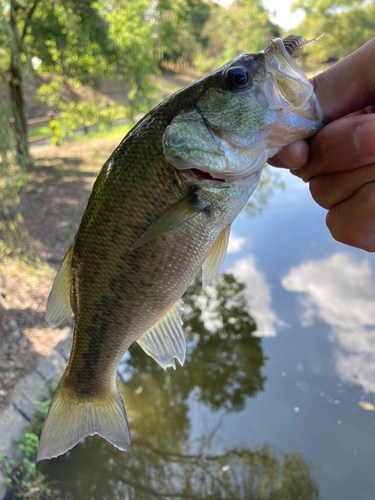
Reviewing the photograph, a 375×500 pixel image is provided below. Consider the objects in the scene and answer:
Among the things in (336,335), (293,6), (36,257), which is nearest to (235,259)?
(336,335)

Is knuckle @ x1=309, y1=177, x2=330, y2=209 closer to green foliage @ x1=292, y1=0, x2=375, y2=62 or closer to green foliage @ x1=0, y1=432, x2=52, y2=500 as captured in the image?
green foliage @ x1=0, y1=432, x2=52, y2=500

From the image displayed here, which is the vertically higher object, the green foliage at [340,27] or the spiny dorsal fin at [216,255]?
the green foliage at [340,27]

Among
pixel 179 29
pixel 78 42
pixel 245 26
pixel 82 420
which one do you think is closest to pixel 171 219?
pixel 82 420

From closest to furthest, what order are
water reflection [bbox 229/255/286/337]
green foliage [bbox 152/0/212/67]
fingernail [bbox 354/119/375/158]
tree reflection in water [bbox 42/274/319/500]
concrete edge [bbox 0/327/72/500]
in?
fingernail [bbox 354/119/375/158] < concrete edge [bbox 0/327/72/500] < tree reflection in water [bbox 42/274/319/500] < water reflection [bbox 229/255/286/337] < green foliage [bbox 152/0/212/67]

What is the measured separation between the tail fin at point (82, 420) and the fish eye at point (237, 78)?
138 centimetres

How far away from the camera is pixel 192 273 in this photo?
4.51ft

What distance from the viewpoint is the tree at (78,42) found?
7.81 meters

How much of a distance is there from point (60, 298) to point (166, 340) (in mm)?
496

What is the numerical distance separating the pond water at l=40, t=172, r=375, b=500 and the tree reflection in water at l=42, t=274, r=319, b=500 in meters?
0.01

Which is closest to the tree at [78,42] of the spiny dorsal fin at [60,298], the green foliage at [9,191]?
the green foliage at [9,191]

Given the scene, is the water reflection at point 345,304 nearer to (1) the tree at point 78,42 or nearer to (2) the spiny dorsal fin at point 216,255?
(2) the spiny dorsal fin at point 216,255

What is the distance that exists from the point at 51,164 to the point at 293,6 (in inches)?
1611

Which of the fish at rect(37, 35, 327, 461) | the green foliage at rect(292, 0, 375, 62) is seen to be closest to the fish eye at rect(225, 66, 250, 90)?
the fish at rect(37, 35, 327, 461)

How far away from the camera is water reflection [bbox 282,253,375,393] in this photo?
3.84 m
